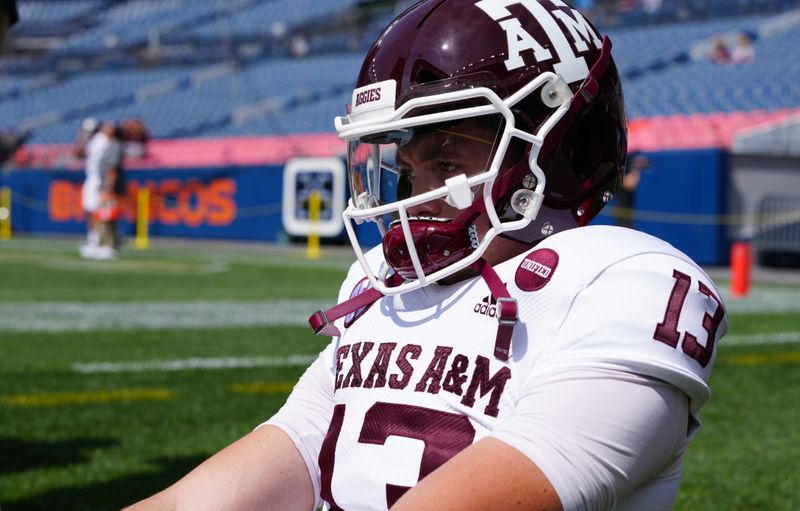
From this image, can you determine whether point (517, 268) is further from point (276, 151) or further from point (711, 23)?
point (711, 23)

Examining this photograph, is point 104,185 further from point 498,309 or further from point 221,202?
point 498,309

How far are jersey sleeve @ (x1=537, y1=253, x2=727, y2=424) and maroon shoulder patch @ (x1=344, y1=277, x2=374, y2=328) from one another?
1.29 feet

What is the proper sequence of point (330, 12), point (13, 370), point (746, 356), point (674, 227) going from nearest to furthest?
point (13, 370) < point (746, 356) < point (674, 227) < point (330, 12)

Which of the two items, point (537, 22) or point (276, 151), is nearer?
point (537, 22)

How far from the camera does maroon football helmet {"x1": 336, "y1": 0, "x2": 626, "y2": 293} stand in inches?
56.4

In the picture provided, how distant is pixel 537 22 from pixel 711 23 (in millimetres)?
21082

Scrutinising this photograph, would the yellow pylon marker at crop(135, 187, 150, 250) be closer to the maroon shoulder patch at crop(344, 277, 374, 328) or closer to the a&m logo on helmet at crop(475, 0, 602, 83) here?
the maroon shoulder patch at crop(344, 277, 374, 328)

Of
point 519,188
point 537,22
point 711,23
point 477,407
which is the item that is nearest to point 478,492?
Result: point 477,407

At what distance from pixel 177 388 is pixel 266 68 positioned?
956 inches

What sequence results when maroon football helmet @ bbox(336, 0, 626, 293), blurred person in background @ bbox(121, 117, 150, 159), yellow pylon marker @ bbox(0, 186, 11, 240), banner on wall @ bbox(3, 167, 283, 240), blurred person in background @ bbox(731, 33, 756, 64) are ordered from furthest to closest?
yellow pylon marker @ bbox(0, 186, 11, 240)
blurred person in background @ bbox(121, 117, 150, 159)
blurred person in background @ bbox(731, 33, 756, 64)
banner on wall @ bbox(3, 167, 283, 240)
maroon football helmet @ bbox(336, 0, 626, 293)

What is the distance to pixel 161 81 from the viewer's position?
30.2 meters

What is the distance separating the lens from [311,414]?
1.64m

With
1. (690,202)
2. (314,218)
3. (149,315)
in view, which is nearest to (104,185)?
(314,218)

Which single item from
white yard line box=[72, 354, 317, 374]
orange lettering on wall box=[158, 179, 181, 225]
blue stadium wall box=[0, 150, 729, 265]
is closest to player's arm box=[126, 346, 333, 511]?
white yard line box=[72, 354, 317, 374]
